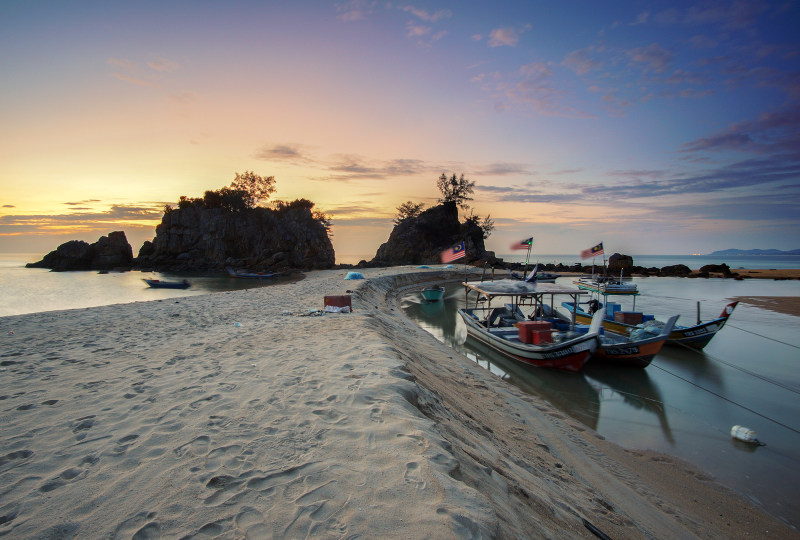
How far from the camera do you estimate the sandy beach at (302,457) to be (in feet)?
10.8

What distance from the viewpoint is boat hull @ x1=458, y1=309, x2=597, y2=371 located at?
529 inches

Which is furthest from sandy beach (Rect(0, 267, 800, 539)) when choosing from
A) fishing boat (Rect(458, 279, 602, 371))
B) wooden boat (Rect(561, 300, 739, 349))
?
wooden boat (Rect(561, 300, 739, 349))

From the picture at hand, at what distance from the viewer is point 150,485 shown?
373 cm

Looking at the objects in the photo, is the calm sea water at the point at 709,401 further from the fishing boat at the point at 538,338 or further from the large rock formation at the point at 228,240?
the large rock formation at the point at 228,240

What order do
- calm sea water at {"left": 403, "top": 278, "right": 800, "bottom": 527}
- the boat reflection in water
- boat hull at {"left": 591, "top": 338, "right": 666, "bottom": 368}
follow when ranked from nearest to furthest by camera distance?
calm sea water at {"left": 403, "top": 278, "right": 800, "bottom": 527}, the boat reflection in water, boat hull at {"left": 591, "top": 338, "right": 666, "bottom": 368}

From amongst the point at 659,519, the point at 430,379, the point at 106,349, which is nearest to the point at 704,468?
the point at 659,519

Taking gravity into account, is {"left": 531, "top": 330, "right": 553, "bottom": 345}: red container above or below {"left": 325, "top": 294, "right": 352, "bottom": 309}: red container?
below

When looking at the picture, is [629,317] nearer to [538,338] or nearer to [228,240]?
[538,338]

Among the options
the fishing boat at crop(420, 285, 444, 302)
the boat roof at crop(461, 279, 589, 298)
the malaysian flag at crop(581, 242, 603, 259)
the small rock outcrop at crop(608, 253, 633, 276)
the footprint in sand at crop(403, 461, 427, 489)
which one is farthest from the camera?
the small rock outcrop at crop(608, 253, 633, 276)

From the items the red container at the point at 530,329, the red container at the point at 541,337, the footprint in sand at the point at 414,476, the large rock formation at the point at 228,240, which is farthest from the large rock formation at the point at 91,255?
the footprint in sand at the point at 414,476

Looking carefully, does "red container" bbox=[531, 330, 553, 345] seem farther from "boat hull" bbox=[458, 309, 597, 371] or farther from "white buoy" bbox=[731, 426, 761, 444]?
"white buoy" bbox=[731, 426, 761, 444]

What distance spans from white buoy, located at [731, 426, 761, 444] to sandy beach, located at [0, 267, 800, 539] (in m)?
2.59

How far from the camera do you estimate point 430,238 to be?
84.0 m

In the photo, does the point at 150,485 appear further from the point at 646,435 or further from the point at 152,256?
the point at 152,256
